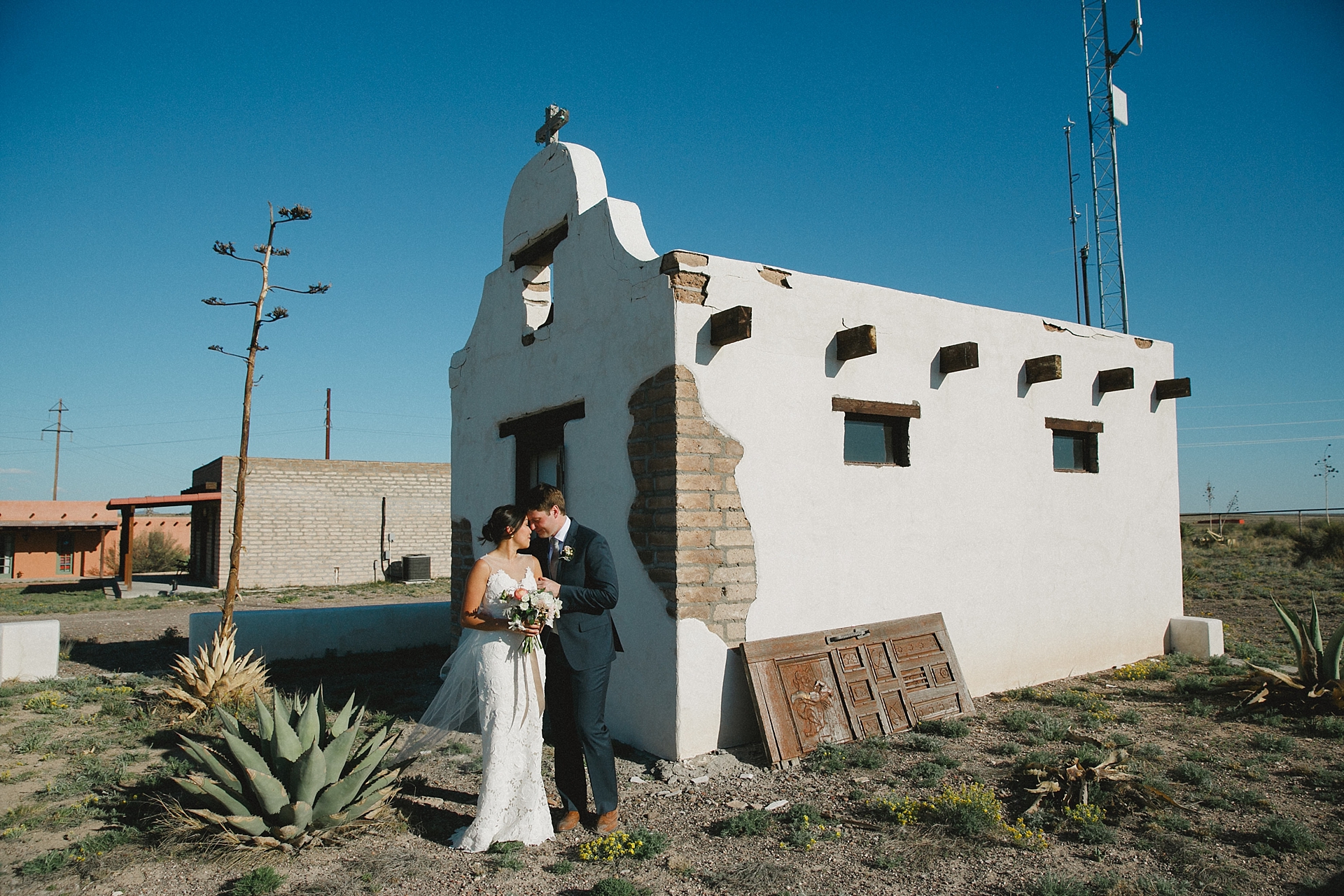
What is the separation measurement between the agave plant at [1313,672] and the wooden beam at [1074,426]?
253 centimetres

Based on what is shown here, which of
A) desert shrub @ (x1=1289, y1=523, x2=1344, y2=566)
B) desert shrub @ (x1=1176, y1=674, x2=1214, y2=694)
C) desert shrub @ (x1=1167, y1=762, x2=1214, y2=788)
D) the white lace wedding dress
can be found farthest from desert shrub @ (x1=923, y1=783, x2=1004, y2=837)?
desert shrub @ (x1=1289, y1=523, x2=1344, y2=566)

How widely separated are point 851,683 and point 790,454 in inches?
72.7

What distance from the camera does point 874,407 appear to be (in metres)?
6.70

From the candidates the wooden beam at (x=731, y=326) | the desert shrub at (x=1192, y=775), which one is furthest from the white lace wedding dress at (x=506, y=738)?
the desert shrub at (x=1192, y=775)

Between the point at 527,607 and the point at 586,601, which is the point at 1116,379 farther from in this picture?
the point at 527,607

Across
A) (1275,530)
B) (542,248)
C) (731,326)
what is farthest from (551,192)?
(1275,530)

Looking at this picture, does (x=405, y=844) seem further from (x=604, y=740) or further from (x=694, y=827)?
(x=694, y=827)

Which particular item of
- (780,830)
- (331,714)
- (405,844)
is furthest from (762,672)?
(331,714)

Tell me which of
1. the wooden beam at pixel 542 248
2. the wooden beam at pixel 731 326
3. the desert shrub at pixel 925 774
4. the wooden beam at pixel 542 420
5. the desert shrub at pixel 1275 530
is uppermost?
the wooden beam at pixel 542 248

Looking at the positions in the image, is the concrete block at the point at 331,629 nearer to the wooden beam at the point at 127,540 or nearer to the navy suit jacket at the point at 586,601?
the navy suit jacket at the point at 586,601

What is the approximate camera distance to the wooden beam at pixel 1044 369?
7.52 metres

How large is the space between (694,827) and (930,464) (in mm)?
3955

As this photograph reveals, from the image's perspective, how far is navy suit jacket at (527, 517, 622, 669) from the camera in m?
4.27

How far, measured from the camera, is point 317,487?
77.5ft
